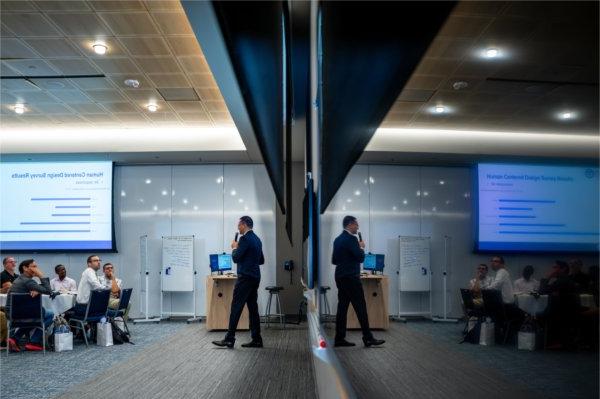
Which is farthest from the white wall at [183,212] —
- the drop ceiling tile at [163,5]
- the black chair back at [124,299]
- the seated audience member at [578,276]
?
the seated audience member at [578,276]

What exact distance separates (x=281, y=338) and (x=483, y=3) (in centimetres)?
796

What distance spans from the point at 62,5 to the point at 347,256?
4.91 meters

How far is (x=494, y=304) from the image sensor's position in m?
0.59

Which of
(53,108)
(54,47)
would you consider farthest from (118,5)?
(53,108)

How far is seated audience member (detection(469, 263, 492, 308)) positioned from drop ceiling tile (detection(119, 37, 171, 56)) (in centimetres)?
593

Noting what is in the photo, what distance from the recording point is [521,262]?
0.52 m

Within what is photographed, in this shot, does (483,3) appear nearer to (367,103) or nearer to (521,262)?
(521,262)

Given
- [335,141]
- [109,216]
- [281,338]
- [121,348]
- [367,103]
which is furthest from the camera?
[109,216]

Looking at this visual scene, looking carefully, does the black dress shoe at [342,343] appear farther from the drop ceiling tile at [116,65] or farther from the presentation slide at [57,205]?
the presentation slide at [57,205]

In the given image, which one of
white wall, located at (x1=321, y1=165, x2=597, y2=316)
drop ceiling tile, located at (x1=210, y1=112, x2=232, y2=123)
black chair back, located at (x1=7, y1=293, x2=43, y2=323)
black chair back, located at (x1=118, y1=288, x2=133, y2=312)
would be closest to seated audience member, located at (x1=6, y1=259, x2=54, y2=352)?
black chair back, located at (x1=7, y1=293, x2=43, y2=323)

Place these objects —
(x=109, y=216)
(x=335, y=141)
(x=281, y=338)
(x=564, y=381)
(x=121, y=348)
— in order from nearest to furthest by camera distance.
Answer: (x=564, y=381)
(x=335, y=141)
(x=121, y=348)
(x=281, y=338)
(x=109, y=216)

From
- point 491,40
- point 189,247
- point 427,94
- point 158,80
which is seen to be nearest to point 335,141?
point 427,94

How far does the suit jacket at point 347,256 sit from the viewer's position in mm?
1293

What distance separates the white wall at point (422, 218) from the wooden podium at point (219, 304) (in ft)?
25.7
